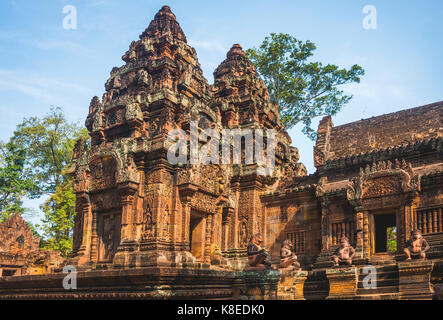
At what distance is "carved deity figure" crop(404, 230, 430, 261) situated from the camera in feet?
33.4

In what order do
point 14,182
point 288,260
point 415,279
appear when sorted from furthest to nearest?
point 14,182, point 288,260, point 415,279

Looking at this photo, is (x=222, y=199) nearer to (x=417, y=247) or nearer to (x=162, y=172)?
(x=162, y=172)

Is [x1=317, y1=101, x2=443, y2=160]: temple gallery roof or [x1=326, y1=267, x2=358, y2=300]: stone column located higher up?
[x1=317, y1=101, x2=443, y2=160]: temple gallery roof

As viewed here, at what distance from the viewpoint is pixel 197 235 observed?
13.0 meters

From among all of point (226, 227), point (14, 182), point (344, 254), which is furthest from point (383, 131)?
point (14, 182)

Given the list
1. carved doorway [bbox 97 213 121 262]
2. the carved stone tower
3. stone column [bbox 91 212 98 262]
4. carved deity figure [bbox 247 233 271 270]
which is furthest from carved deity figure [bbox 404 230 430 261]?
stone column [bbox 91 212 98 262]

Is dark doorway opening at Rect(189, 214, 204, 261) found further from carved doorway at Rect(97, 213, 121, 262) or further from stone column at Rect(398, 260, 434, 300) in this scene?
stone column at Rect(398, 260, 434, 300)

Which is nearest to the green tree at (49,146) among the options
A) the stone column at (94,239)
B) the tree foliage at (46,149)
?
the tree foliage at (46,149)

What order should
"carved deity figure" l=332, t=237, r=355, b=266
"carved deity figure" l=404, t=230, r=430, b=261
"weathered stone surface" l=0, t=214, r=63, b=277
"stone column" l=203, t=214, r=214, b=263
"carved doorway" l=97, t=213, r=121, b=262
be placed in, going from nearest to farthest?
1. "carved deity figure" l=404, t=230, r=430, b=261
2. "carved deity figure" l=332, t=237, r=355, b=266
3. "carved doorway" l=97, t=213, r=121, b=262
4. "stone column" l=203, t=214, r=214, b=263
5. "weathered stone surface" l=0, t=214, r=63, b=277

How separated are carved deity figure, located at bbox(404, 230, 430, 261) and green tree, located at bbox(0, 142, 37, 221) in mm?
23225

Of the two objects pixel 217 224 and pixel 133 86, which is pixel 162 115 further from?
pixel 217 224

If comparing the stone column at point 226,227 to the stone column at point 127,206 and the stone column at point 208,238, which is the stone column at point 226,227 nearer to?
the stone column at point 208,238

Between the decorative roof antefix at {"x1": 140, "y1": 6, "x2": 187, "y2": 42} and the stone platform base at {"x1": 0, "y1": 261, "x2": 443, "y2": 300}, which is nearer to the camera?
the stone platform base at {"x1": 0, "y1": 261, "x2": 443, "y2": 300}

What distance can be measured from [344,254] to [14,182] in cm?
2191
